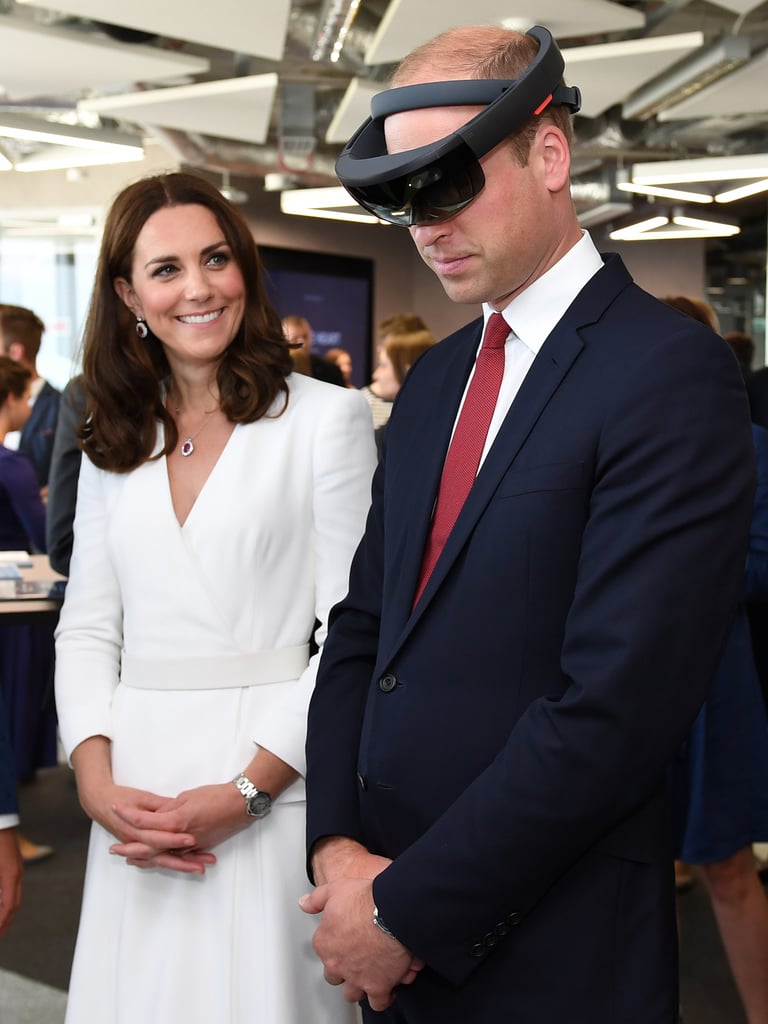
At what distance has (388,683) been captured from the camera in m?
1.28

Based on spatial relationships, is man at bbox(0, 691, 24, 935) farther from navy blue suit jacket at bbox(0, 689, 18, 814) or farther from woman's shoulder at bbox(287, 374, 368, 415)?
woman's shoulder at bbox(287, 374, 368, 415)

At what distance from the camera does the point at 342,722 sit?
4.65 feet

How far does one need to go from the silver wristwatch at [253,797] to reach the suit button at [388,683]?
1.64 ft

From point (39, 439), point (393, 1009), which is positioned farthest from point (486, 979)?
point (39, 439)

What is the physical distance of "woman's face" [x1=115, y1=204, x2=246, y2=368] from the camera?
1.85 meters

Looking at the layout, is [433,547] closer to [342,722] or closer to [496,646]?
[496,646]

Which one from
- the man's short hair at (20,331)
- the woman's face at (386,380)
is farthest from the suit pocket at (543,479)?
the man's short hair at (20,331)

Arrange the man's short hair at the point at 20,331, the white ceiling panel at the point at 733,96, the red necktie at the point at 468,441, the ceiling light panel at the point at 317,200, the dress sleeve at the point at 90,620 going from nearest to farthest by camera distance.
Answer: the red necktie at the point at 468,441 < the dress sleeve at the point at 90,620 < the man's short hair at the point at 20,331 < the white ceiling panel at the point at 733,96 < the ceiling light panel at the point at 317,200

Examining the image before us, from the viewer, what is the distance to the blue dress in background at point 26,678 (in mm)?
4203

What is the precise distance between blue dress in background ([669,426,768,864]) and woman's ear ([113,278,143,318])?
4.64 feet

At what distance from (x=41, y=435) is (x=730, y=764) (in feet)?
13.1

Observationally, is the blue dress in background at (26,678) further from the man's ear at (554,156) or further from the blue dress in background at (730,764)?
the man's ear at (554,156)

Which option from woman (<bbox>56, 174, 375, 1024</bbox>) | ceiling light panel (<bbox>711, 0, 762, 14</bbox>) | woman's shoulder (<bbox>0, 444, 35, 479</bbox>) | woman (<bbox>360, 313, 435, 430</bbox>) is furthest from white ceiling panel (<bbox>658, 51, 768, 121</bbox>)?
woman (<bbox>56, 174, 375, 1024</bbox>)

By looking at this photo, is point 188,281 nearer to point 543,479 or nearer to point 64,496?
point 543,479
